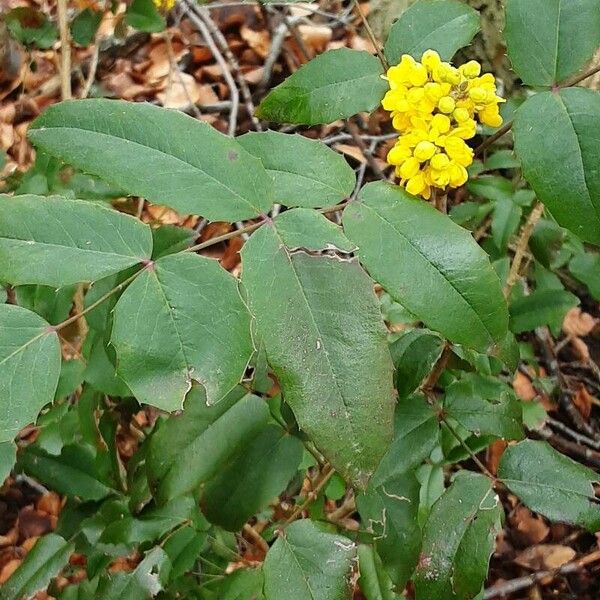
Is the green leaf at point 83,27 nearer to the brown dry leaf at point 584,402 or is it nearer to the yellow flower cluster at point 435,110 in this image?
the yellow flower cluster at point 435,110

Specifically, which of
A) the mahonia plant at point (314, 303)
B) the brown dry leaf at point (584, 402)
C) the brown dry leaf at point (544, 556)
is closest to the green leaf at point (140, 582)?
the mahonia plant at point (314, 303)

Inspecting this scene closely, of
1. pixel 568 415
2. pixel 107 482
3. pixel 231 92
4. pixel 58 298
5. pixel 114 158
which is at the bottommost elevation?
pixel 568 415

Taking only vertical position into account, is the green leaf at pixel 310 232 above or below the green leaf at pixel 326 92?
below

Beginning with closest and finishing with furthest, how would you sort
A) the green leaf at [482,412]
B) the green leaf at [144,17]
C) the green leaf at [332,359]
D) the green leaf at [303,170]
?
the green leaf at [332,359] → the green leaf at [303,170] → the green leaf at [482,412] → the green leaf at [144,17]

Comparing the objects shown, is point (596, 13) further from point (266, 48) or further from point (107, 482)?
point (266, 48)

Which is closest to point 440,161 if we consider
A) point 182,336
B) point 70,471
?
point 182,336

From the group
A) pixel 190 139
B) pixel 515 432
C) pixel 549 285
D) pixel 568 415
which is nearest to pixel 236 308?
pixel 190 139

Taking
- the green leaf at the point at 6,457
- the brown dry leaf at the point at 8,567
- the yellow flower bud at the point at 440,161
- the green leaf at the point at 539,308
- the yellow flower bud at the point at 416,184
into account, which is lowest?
the brown dry leaf at the point at 8,567
